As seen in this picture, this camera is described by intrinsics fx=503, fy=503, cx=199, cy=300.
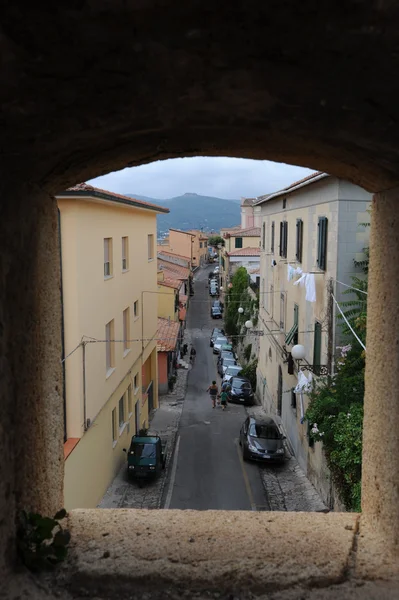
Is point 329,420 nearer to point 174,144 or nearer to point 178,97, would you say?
point 174,144

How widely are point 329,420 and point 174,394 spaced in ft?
54.7

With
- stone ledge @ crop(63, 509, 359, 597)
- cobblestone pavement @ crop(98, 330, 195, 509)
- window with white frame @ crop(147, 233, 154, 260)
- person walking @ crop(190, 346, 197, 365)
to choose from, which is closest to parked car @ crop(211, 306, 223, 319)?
person walking @ crop(190, 346, 197, 365)

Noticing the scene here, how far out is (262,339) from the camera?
930 inches

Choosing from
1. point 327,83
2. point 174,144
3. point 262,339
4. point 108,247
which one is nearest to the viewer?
point 327,83

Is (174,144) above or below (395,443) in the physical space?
above

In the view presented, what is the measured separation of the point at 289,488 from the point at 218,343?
23.0m

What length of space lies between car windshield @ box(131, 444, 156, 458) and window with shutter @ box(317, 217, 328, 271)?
23.1ft

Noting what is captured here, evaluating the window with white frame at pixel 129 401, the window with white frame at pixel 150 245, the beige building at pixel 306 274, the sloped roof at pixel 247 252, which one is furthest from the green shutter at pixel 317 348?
the sloped roof at pixel 247 252

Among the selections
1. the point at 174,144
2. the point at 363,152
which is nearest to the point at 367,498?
the point at 363,152

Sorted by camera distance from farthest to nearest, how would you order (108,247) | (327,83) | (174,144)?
1. (108,247)
2. (174,144)
3. (327,83)

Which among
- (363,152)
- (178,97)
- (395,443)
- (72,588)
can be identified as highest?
(178,97)

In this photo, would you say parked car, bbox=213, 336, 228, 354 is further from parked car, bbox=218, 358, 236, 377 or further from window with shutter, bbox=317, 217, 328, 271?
window with shutter, bbox=317, 217, 328, 271

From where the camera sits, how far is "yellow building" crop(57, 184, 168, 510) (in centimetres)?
1100

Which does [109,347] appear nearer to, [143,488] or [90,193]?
[143,488]
